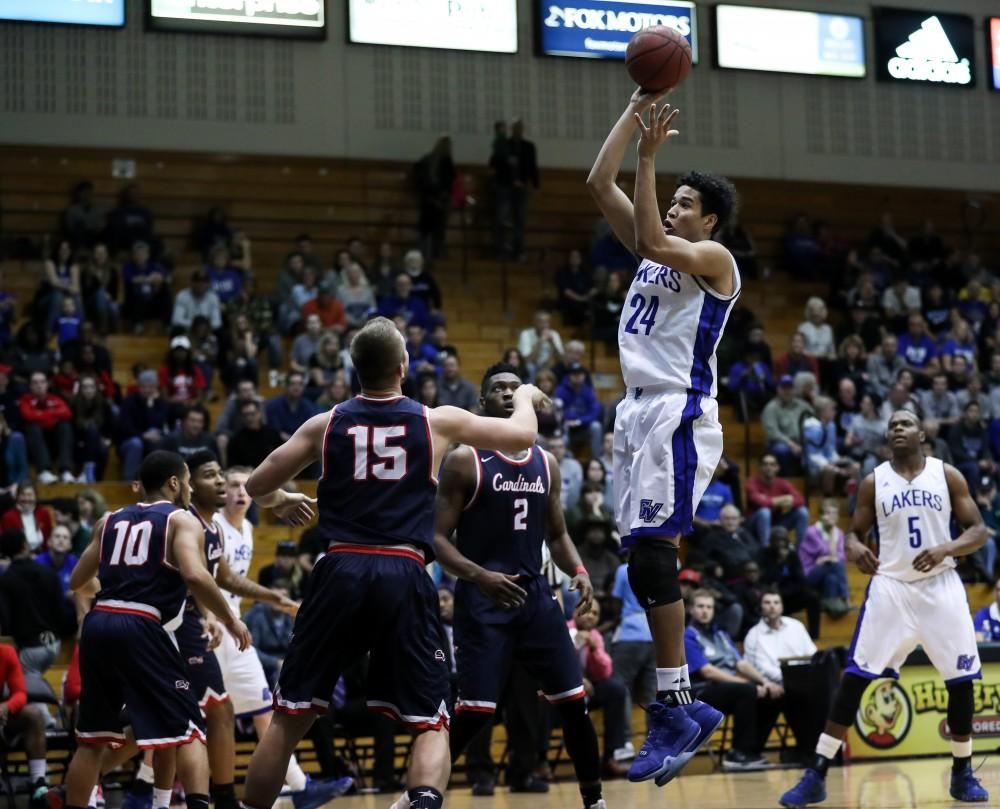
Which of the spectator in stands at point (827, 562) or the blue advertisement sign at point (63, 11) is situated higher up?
the blue advertisement sign at point (63, 11)

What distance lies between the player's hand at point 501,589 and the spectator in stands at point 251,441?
802 centimetres

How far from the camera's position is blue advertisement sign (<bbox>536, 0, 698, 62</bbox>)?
21.6 metres

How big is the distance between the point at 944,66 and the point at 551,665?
18.5 metres

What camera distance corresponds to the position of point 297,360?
709 inches

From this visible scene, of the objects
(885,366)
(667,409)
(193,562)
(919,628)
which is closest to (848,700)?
(919,628)

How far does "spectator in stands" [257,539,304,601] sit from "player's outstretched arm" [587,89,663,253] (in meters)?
7.15

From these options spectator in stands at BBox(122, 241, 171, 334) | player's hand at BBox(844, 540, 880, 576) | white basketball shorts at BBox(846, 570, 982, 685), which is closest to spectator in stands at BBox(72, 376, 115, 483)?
spectator in stands at BBox(122, 241, 171, 334)

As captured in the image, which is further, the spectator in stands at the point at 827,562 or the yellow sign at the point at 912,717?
the spectator in stands at the point at 827,562

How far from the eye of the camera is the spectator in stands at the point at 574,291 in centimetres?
2114

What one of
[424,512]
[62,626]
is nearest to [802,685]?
[62,626]

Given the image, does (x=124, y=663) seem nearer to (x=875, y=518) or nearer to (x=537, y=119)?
(x=875, y=518)

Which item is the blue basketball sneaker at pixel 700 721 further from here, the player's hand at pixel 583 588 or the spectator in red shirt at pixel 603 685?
the spectator in red shirt at pixel 603 685

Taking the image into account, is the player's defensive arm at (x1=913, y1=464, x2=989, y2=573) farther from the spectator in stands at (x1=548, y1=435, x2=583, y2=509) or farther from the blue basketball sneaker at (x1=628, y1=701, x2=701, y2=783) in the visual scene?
the spectator in stands at (x1=548, y1=435, x2=583, y2=509)

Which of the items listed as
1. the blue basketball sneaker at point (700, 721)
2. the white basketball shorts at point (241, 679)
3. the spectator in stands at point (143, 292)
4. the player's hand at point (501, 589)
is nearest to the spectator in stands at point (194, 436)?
the spectator in stands at point (143, 292)
